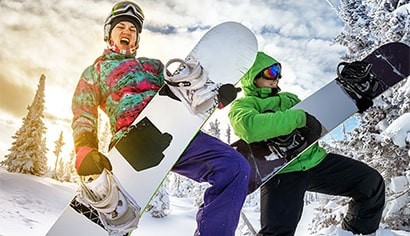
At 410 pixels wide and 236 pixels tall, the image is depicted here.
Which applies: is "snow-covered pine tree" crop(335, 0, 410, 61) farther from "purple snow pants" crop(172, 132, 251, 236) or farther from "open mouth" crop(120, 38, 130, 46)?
"purple snow pants" crop(172, 132, 251, 236)

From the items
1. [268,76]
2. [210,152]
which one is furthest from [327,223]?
[210,152]

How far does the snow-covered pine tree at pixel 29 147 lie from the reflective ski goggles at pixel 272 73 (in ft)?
60.8

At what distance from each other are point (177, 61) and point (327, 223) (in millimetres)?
6568

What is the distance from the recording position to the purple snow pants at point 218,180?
6.72 ft

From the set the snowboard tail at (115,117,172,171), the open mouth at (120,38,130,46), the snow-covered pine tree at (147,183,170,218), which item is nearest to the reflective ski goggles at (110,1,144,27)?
the open mouth at (120,38,130,46)

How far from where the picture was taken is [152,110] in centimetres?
256

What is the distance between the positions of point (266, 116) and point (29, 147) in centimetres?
1928

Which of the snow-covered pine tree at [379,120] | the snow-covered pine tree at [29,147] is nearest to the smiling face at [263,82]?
the snow-covered pine tree at [379,120]

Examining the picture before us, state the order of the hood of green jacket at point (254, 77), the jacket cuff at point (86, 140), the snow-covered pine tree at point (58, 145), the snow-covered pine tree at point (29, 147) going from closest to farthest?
the jacket cuff at point (86, 140) < the hood of green jacket at point (254, 77) < the snow-covered pine tree at point (29, 147) < the snow-covered pine tree at point (58, 145)

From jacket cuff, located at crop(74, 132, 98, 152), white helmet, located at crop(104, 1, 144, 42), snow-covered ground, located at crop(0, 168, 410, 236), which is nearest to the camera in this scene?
jacket cuff, located at crop(74, 132, 98, 152)

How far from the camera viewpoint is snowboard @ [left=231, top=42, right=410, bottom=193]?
3.21 meters

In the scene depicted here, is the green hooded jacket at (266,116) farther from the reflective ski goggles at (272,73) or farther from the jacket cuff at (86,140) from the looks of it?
the jacket cuff at (86,140)

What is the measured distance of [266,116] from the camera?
9.53 ft

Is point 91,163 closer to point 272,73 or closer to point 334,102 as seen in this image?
point 272,73
